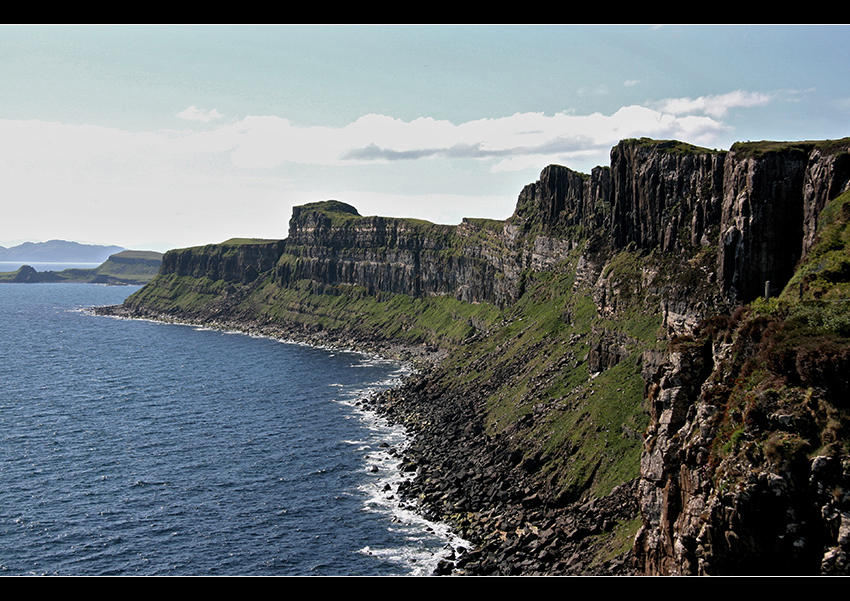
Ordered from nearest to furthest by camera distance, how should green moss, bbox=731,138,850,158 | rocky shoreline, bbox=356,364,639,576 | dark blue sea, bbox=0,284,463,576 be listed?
1. green moss, bbox=731,138,850,158
2. rocky shoreline, bbox=356,364,639,576
3. dark blue sea, bbox=0,284,463,576

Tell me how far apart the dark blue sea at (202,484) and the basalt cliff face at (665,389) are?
9035 mm

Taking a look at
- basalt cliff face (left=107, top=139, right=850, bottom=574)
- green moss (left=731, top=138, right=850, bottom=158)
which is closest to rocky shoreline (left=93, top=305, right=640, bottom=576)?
basalt cliff face (left=107, top=139, right=850, bottom=574)

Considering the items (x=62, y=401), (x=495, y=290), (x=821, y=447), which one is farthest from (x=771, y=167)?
(x=62, y=401)

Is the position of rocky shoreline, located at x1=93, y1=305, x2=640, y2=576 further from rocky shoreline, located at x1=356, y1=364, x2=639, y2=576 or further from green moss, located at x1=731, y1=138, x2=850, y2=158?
green moss, located at x1=731, y1=138, x2=850, y2=158

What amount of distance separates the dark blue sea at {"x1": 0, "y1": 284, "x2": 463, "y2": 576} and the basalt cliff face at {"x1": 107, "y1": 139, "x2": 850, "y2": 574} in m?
9.03

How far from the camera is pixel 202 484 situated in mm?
98688

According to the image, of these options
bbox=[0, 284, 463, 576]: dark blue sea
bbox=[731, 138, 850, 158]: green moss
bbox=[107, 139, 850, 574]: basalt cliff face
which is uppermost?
bbox=[731, 138, 850, 158]: green moss

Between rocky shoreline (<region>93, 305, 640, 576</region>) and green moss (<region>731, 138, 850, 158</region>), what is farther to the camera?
rocky shoreline (<region>93, 305, 640, 576</region>)

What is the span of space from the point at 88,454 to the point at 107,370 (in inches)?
3314

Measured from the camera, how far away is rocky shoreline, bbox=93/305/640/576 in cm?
6694

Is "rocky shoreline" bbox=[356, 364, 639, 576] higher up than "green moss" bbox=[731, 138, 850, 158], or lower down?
lower down

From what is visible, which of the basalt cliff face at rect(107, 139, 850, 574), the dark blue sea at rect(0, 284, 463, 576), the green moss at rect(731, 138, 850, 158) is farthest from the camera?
the dark blue sea at rect(0, 284, 463, 576)

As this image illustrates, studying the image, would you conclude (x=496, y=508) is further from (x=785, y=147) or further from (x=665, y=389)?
(x=785, y=147)
